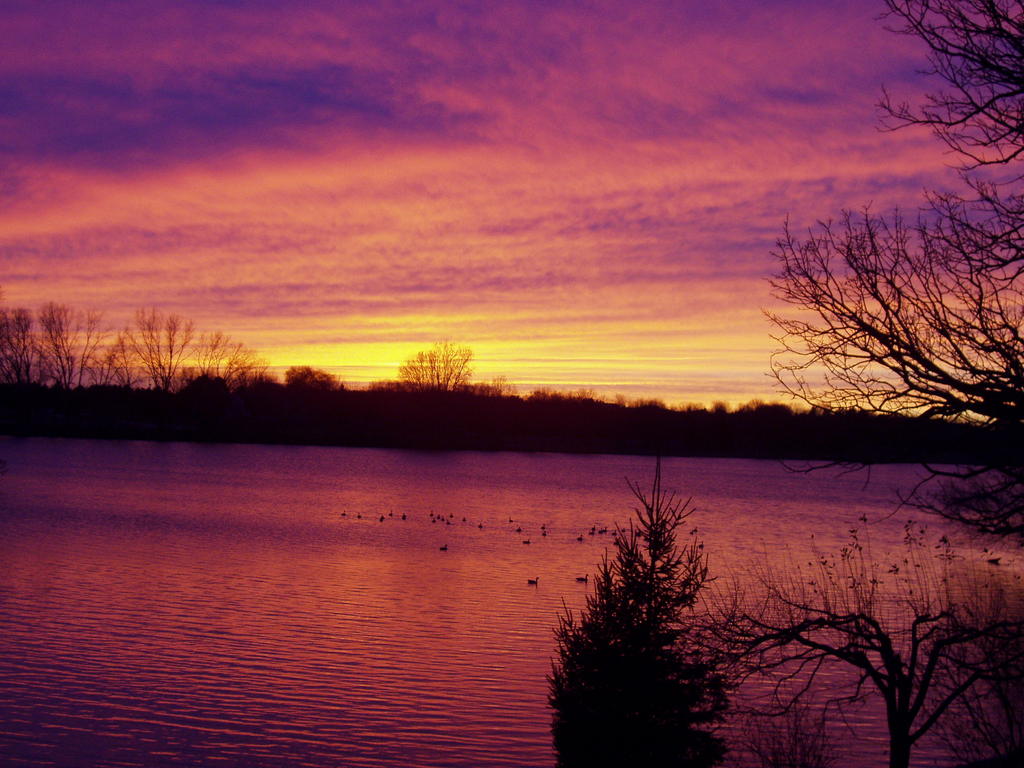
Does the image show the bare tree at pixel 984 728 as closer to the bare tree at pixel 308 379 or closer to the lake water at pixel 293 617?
the lake water at pixel 293 617

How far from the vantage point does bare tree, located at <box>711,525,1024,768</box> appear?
26.9 feet

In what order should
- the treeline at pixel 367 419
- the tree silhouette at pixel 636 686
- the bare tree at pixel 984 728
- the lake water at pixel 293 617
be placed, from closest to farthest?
the tree silhouette at pixel 636 686
the bare tree at pixel 984 728
the lake water at pixel 293 617
the treeline at pixel 367 419

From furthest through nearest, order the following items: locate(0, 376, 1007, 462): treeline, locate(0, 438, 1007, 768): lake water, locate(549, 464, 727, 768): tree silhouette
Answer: locate(0, 376, 1007, 462): treeline
locate(0, 438, 1007, 768): lake water
locate(549, 464, 727, 768): tree silhouette

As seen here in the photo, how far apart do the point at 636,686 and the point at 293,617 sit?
12392 millimetres

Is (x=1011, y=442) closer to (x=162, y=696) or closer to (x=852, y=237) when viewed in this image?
(x=852, y=237)

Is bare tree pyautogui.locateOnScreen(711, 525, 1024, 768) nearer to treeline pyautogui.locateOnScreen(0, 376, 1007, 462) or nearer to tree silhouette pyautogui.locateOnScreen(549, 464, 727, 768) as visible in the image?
tree silhouette pyautogui.locateOnScreen(549, 464, 727, 768)

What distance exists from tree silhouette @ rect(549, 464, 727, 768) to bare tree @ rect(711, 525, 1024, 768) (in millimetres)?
582

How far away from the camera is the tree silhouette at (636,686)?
812 centimetres

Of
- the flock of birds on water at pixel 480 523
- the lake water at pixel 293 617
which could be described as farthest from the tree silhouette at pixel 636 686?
the flock of birds on water at pixel 480 523

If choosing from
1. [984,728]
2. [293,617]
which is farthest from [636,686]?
[293,617]

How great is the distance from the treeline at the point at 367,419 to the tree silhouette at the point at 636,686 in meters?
85.4

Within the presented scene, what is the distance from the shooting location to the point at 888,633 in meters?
10.0

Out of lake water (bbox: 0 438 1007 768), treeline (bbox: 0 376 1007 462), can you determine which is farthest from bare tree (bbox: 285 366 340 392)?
lake water (bbox: 0 438 1007 768)

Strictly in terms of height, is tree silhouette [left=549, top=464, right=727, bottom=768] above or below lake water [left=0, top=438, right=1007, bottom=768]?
above
